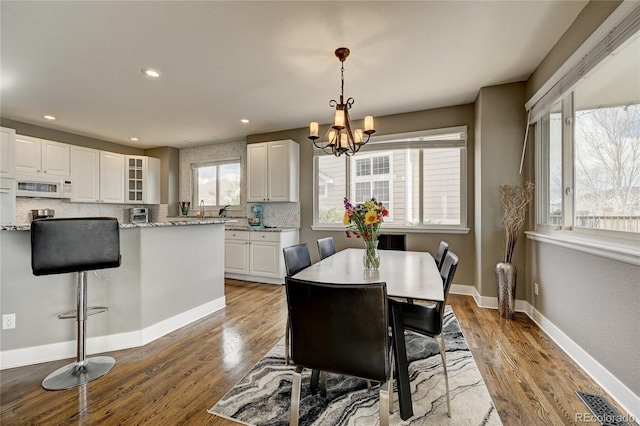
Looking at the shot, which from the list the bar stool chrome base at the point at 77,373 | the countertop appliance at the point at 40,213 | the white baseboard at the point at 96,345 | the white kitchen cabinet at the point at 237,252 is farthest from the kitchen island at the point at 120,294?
the countertop appliance at the point at 40,213

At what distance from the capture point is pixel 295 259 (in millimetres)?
2156

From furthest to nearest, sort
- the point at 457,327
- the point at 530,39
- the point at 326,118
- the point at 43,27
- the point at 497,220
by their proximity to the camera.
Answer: the point at 326,118
the point at 497,220
the point at 457,327
the point at 530,39
the point at 43,27

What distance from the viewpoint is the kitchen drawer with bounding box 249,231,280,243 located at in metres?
4.36

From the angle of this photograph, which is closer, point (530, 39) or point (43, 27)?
point (43, 27)

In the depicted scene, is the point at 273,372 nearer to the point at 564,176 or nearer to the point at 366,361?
the point at 366,361

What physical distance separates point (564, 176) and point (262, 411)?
3.02 m

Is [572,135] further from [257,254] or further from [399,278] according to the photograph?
[257,254]

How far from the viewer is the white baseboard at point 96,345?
203 centimetres

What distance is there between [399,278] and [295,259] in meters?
0.82

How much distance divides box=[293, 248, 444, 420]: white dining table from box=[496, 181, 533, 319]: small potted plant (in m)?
1.11

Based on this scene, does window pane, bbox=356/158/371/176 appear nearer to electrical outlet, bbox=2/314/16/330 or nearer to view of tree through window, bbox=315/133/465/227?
view of tree through window, bbox=315/133/465/227

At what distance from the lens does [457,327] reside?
268 cm

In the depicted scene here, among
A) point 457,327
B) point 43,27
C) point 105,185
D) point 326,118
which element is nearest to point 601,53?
point 457,327

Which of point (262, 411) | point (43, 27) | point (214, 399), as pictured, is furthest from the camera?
point (43, 27)
